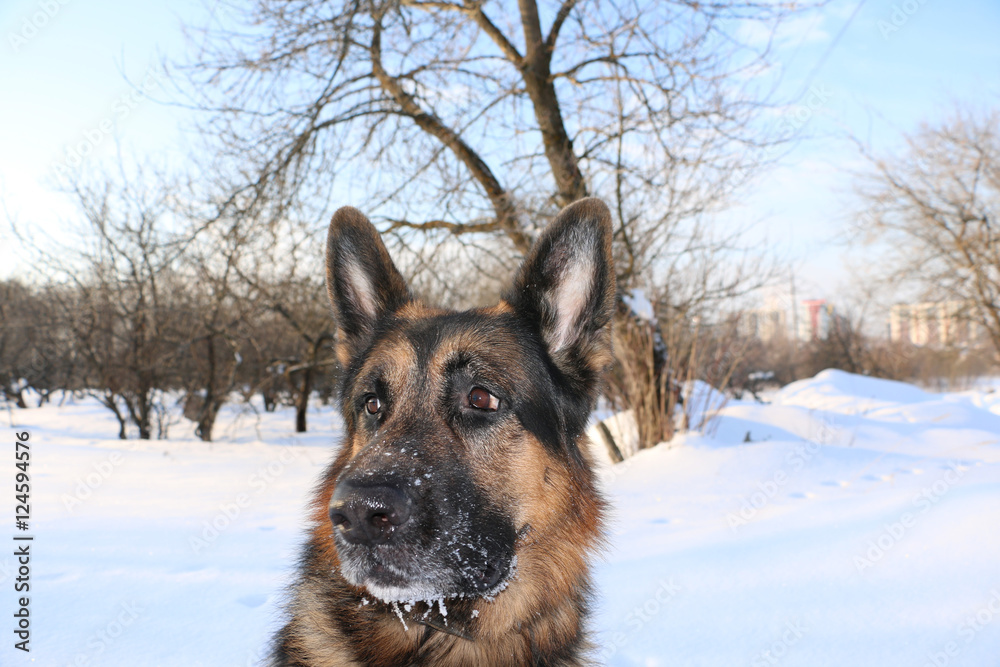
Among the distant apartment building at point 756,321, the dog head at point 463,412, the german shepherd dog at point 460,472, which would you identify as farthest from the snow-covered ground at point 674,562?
the distant apartment building at point 756,321

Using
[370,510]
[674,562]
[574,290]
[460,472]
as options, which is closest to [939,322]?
[674,562]

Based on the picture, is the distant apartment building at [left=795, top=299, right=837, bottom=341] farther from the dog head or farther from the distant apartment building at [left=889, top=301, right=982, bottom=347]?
the dog head

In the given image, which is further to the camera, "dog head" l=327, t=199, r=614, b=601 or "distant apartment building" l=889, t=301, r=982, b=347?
"distant apartment building" l=889, t=301, r=982, b=347

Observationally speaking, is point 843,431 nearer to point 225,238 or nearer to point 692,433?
point 692,433

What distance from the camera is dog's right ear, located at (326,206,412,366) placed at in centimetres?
274

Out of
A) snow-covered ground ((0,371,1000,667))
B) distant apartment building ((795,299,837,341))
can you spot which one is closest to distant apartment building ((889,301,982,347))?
distant apartment building ((795,299,837,341))

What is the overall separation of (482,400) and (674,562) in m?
2.64

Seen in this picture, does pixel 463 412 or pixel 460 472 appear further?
pixel 463 412

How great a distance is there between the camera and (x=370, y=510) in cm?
174

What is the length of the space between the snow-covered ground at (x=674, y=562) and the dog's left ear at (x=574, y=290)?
0.95 metres

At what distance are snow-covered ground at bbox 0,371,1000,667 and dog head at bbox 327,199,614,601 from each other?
73cm

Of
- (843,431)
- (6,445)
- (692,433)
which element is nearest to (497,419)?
(6,445)

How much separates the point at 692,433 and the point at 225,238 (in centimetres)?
773

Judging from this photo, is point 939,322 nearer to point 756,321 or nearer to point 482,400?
point 756,321
